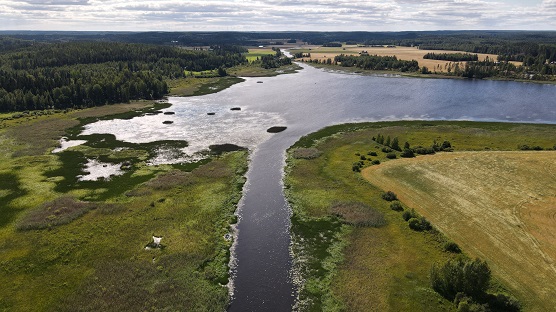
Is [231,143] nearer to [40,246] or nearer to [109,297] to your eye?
[40,246]

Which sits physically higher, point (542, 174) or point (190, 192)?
point (542, 174)

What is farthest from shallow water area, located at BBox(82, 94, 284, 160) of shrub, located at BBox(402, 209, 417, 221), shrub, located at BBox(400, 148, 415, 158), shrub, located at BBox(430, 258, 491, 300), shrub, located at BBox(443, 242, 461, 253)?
shrub, located at BBox(430, 258, 491, 300)

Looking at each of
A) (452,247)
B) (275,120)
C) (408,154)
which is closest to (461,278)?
(452,247)

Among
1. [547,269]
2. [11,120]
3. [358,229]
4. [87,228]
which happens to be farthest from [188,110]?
[547,269]

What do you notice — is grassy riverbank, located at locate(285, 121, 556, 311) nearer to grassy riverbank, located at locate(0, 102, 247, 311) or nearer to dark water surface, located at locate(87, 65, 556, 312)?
dark water surface, located at locate(87, 65, 556, 312)

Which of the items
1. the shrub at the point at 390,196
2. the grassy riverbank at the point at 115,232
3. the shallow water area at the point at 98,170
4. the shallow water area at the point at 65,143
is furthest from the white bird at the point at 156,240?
the shallow water area at the point at 65,143

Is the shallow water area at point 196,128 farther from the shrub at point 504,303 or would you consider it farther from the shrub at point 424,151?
the shrub at point 504,303
